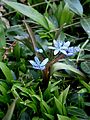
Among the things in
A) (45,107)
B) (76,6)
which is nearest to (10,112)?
(45,107)

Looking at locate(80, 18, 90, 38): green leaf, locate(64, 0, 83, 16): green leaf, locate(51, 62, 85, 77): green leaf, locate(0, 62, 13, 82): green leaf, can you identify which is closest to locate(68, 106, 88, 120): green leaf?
locate(51, 62, 85, 77): green leaf

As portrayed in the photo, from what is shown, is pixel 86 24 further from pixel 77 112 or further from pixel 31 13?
pixel 77 112

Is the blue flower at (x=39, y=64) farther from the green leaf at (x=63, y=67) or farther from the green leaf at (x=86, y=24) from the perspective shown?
the green leaf at (x=86, y=24)

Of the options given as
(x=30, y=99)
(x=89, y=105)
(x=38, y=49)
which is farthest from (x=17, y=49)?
(x=89, y=105)

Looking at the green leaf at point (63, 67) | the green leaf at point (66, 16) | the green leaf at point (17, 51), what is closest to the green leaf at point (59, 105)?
the green leaf at point (63, 67)

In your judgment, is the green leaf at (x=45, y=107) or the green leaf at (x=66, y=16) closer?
the green leaf at (x=45, y=107)

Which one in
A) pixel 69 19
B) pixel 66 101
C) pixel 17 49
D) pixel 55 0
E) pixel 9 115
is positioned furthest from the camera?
pixel 55 0

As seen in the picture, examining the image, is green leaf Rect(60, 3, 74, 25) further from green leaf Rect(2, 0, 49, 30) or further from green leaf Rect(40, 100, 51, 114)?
green leaf Rect(40, 100, 51, 114)

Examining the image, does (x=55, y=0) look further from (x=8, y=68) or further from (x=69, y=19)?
(x=8, y=68)
